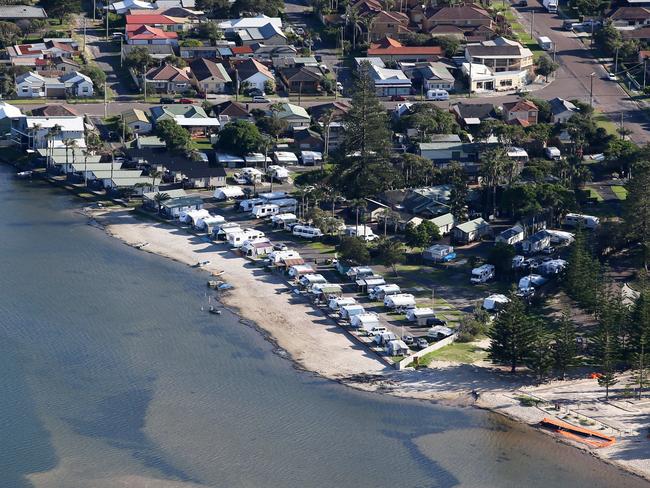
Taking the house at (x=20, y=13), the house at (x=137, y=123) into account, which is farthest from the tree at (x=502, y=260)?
the house at (x=20, y=13)

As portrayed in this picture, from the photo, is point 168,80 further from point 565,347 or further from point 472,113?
point 565,347

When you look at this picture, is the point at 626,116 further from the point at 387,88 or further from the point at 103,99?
the point at 103,99

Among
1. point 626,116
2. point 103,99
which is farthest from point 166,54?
point 626,116

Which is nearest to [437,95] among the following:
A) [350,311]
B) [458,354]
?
[350,311]

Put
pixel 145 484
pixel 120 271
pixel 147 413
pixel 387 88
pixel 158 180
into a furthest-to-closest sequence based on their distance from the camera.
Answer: pixel 387 88 → pixel 158 180 → pixel 120 271 → pixel 147 413 → pixel 145 484

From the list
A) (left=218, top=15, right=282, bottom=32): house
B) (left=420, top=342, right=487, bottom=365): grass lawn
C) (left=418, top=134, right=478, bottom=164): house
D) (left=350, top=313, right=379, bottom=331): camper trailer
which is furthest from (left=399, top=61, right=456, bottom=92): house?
(left=420, top=342, right=487, bottom=365): grass lawn

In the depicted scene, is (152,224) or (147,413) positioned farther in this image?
(152,224)
